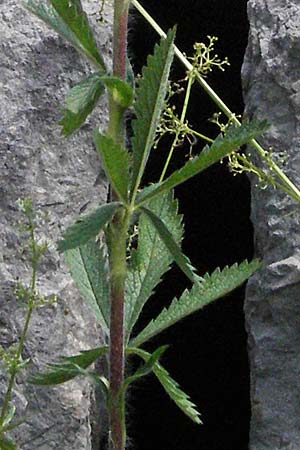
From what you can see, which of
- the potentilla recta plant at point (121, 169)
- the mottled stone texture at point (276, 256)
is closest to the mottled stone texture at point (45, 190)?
the mottled stone texture at point (276, 256)

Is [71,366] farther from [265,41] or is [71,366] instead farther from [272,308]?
[265,41]

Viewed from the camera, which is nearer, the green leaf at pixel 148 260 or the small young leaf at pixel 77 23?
the small young leaf at pixel 77 23

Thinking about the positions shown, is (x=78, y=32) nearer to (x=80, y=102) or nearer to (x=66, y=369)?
(x=80, y=102)


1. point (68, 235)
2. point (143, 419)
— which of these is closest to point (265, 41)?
point (143, 419)

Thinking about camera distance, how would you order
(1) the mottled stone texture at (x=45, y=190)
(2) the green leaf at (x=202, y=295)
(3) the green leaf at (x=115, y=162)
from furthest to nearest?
(1) the mottled stone texture at (x=45, y=190) < (2) the green leaf at (x=202, y=295) < (3) the green leaf at (x=115, y=162)

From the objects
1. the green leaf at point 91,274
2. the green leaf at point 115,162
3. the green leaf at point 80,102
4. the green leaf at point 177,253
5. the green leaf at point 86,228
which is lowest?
the green leaf at point 177,253

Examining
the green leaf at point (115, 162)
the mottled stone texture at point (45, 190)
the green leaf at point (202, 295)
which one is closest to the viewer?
the green leaf at point (115, 162)

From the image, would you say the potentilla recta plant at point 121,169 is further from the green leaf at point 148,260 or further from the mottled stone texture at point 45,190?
the mottled stone texture at point 45,190

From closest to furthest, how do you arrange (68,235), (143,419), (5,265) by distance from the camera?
(68,235), (5,265), (143,419)
